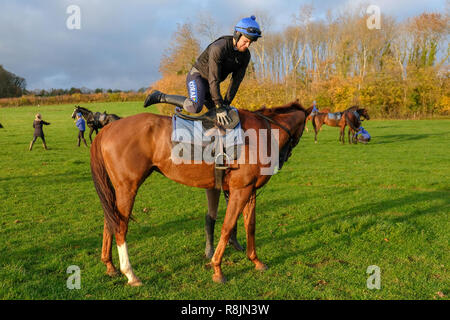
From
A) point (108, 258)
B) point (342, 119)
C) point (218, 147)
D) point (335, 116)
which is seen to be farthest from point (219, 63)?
point (335, 116)

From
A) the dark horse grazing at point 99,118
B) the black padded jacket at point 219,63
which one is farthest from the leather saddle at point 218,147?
the dark horse grazing at point 99,118

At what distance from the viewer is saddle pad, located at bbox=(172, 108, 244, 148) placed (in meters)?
4.07

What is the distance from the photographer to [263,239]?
565 centimetres

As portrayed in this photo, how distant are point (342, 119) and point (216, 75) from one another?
1941 centimetres

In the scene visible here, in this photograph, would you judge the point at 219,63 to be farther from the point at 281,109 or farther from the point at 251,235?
the point at 251,235

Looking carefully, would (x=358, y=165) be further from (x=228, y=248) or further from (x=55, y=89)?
(x=55, y=89)

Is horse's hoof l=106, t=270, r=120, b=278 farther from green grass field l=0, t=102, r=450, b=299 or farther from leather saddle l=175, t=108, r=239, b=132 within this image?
leather saddle l=175, t=108, r=239, b=132

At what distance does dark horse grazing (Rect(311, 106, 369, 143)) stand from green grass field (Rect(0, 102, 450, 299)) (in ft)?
32.7

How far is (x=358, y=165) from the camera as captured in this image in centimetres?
1315

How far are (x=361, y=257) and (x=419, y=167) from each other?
31.9ft

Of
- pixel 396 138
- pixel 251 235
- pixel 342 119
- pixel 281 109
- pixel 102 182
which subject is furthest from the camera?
pixel 396 138

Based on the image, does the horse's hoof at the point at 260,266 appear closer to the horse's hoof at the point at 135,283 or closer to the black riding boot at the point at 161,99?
the horse's hoof at the point at 135,283

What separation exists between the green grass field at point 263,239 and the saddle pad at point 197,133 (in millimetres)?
1878
